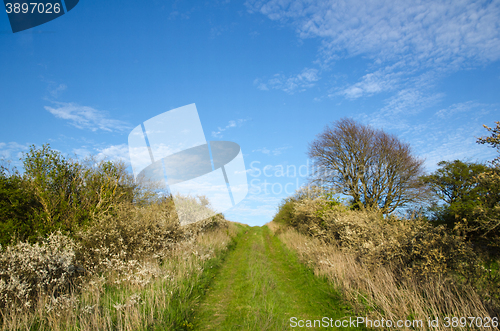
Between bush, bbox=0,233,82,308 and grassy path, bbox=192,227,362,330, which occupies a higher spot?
bush, bbox=0,233,82,308

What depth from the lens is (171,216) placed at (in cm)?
1421

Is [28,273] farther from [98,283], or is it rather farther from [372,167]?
[372,167]

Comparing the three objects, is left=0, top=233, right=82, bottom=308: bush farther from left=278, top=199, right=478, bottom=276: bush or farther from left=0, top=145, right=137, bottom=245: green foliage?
left=278, top=199, right=478, bottom=276: bush

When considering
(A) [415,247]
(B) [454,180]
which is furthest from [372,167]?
(A) [415,247]

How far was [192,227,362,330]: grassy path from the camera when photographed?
6031 mm

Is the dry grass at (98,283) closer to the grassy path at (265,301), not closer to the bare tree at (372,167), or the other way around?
the grassy path at (265,301)

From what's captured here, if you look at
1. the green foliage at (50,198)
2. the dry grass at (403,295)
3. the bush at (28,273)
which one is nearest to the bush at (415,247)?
the dry grass at (403,295)

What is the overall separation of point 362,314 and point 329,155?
71.4 feet

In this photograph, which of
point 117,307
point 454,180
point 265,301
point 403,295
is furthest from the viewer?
point 454,180

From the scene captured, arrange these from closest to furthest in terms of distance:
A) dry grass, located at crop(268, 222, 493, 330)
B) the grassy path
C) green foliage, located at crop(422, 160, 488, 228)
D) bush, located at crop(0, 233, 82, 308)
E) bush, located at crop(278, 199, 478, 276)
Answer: dry grass, located at crop(268, 222, 493, 330) → bush, located at crop(0, 233, 82, 308) → bush, located at crop(278, 199, 478, 276) → the grassy path → green foliage, located at crop(422, 160, 488, 228)

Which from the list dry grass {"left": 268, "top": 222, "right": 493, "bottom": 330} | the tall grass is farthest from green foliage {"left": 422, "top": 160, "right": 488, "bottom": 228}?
the tall grass

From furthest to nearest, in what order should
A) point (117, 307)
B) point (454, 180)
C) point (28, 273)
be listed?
point (454, 180) < point (28, 273) < point (117, 307)

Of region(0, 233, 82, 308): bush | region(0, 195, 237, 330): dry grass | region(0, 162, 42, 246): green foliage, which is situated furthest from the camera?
region(0, 162, 42, 246): green foliage

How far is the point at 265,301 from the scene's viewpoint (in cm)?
719
